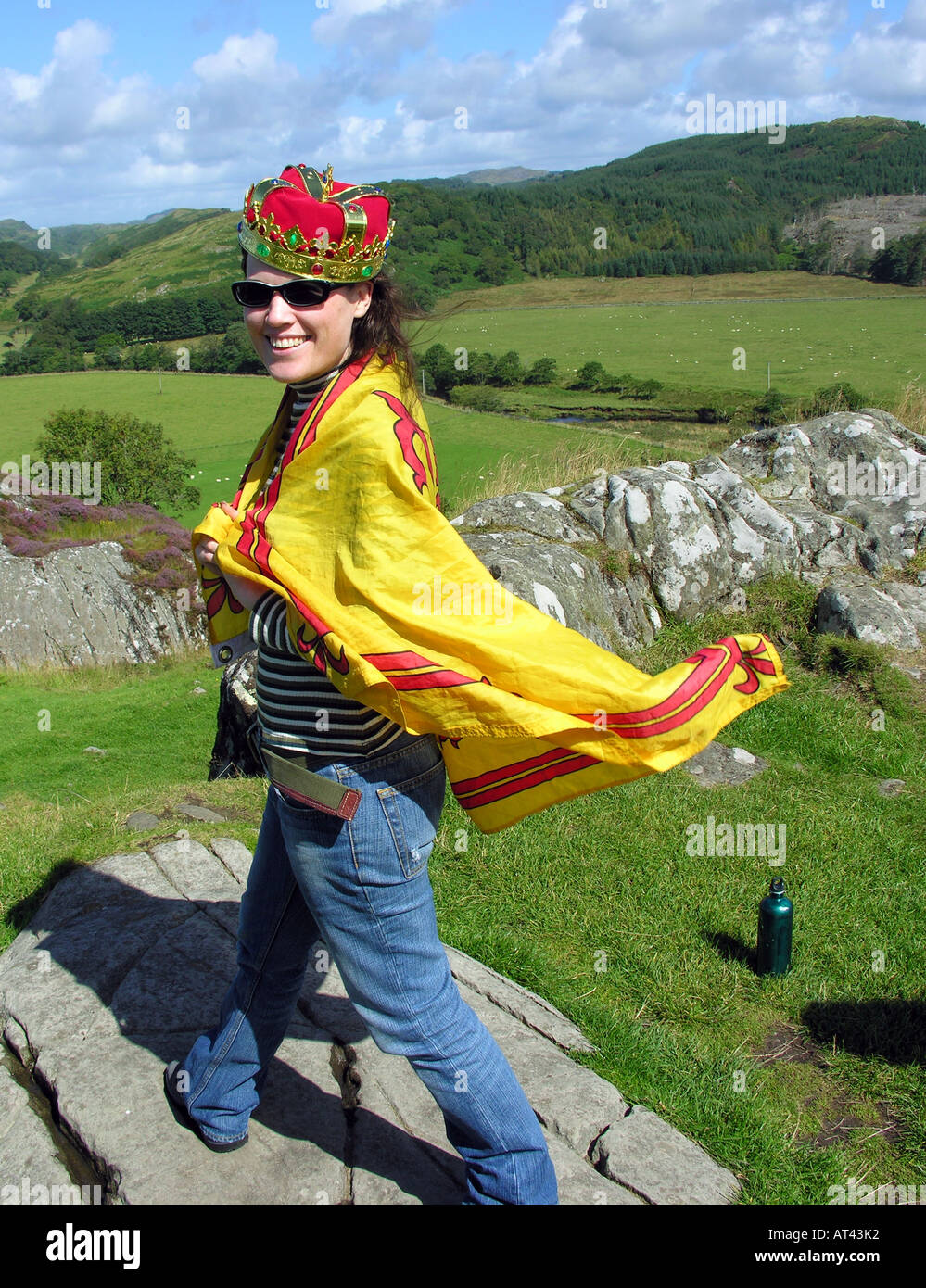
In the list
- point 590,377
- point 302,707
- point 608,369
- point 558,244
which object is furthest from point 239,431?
point 558,244

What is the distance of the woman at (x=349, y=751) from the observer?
2.33 metres

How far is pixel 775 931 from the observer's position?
398 cm

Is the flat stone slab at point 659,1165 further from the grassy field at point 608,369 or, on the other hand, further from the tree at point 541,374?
the tree at point 541,374

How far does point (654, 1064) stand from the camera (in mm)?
3414

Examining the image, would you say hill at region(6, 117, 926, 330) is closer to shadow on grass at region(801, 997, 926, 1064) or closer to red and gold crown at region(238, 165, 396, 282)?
shadow on grass at region(801, 997, 926, 1064)

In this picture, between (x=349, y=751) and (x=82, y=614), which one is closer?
(x=349, y=751)

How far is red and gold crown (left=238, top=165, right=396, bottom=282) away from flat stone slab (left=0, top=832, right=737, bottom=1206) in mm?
2287

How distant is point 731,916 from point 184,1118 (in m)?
2.48

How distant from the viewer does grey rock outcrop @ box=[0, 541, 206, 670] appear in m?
11.0

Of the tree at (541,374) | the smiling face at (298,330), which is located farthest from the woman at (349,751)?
the tree at (541,374)

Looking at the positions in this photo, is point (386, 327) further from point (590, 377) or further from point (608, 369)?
point (608, 369)

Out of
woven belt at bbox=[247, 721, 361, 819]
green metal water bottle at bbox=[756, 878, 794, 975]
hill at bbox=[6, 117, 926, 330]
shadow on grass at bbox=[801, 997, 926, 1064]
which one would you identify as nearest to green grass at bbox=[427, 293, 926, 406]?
hill at bbox=[6, 117, 926, 330]
